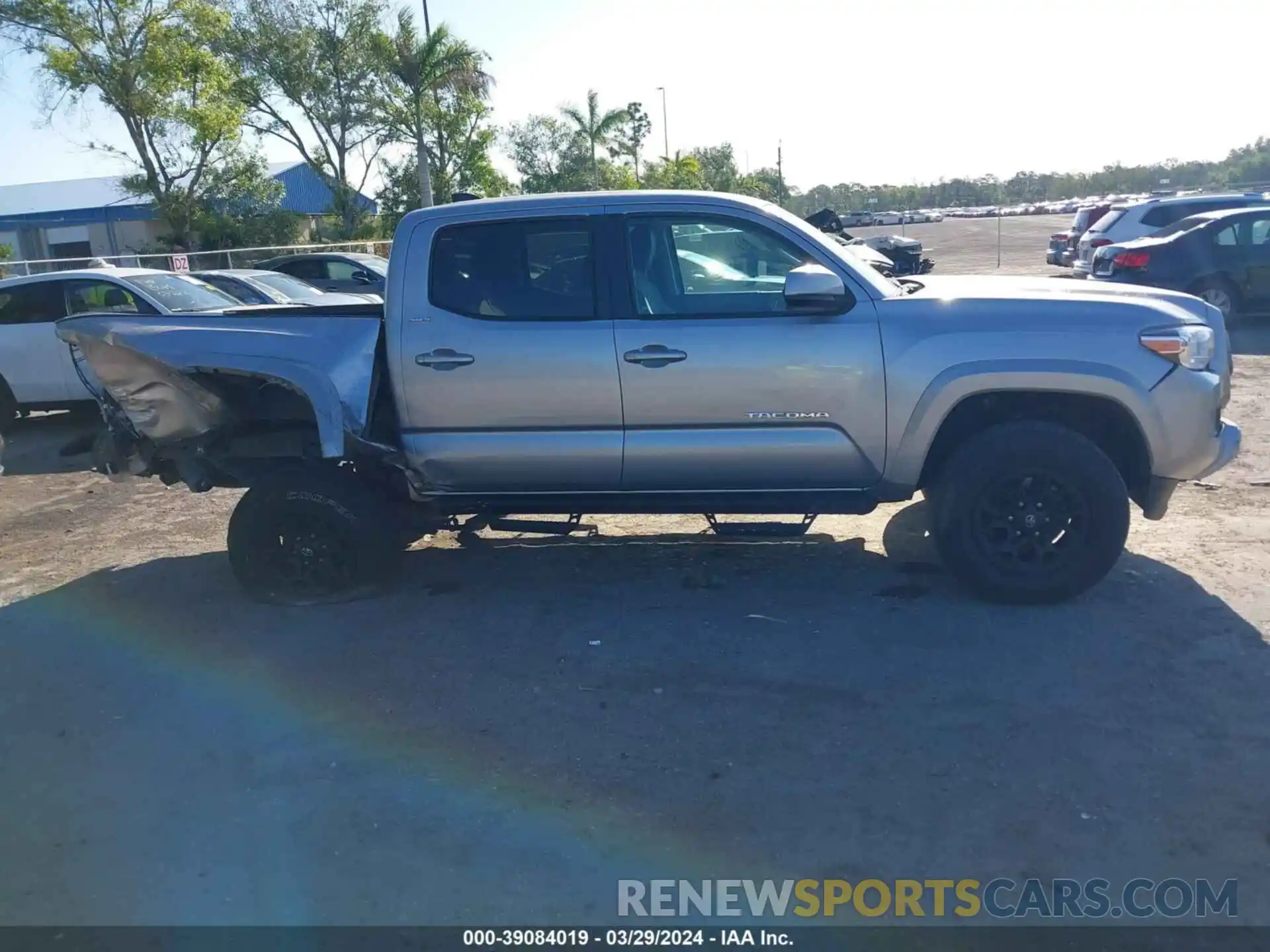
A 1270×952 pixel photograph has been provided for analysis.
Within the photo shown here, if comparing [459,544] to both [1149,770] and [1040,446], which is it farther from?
[1149,770]

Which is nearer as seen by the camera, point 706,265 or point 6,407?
point 706,265

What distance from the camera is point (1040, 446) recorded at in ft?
16.8

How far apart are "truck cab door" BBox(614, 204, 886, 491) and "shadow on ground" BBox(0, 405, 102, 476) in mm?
5108

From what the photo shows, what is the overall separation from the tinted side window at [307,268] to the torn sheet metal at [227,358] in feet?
Answer: 45.0

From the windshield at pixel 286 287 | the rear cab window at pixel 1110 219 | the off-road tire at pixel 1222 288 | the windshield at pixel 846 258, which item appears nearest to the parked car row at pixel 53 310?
the windshield at pixel 286 287

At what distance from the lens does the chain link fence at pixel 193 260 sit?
21.5 m

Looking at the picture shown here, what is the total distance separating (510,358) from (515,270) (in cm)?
49

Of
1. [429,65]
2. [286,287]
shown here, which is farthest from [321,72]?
[286,287]

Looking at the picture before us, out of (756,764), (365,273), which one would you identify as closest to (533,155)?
(365,273)

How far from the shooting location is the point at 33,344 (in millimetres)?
10672

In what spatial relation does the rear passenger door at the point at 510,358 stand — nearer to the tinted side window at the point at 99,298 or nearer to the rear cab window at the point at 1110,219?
the tinted side window at the point at 99,298

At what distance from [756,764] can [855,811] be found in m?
0.45

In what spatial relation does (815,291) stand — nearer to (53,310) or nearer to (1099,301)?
(1099,301)

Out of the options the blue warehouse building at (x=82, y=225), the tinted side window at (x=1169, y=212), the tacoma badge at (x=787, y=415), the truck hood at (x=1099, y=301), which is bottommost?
the tacoma badge at (x=787, y=415)
